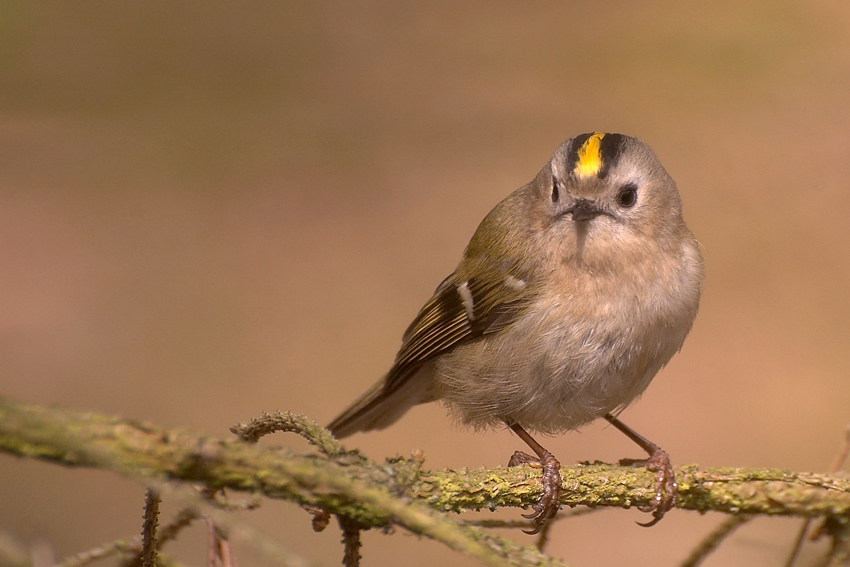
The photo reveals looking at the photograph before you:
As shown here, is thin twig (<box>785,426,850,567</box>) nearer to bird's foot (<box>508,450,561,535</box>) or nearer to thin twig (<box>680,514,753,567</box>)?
thin twig (<box>680,514,753,567</box>)

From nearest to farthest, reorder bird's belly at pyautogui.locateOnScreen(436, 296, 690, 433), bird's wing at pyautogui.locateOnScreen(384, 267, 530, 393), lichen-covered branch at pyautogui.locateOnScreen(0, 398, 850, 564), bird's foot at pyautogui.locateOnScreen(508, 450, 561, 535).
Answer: lichen-covered branch at pyautogui.locateOnScreen(0, 398, 850, 564) → bird's foot at pyautogui.locateOnScreen(508, 450, 561, 535) → bird's belly at pyautogui.locateOnScreen(436, 296, 690, 433) → bird's wing at pyautogui.locateOnScreen(384, 267, 530, 393)

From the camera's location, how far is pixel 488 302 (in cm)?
137

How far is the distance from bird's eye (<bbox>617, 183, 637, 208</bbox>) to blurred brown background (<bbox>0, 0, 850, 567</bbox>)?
116 cm

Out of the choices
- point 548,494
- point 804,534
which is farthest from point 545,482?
point 804,534

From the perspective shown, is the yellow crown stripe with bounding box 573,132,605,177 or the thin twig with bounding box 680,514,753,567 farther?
the yellow crown stripe with bounding box 573,132,605,177

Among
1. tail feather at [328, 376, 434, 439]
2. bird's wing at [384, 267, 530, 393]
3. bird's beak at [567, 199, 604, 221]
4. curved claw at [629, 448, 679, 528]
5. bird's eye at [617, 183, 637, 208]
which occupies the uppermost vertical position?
bird's eye at [617, 183, 637, 208]

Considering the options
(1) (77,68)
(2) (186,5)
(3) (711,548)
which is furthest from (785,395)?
(1) (77,68)

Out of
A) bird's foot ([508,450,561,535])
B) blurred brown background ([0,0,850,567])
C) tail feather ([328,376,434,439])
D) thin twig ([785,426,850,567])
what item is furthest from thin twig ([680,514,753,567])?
blurred brown background ([0,0,850,567])

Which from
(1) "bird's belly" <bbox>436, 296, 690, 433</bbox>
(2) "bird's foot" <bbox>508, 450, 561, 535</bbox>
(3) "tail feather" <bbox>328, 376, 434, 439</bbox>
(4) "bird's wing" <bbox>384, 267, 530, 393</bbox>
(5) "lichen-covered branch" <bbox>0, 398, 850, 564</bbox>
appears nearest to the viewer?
(5) "lichen-covered branch" <bbox>0, 398, 850, 564</bbox>

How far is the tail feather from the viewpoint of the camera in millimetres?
1501

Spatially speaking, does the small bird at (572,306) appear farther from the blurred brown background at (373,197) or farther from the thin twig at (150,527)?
the blurred brown background at (373,197)

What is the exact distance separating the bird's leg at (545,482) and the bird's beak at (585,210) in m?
0.41

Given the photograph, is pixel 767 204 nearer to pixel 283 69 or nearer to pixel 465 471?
pixel 283 69

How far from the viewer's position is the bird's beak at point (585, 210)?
4.06 ft
